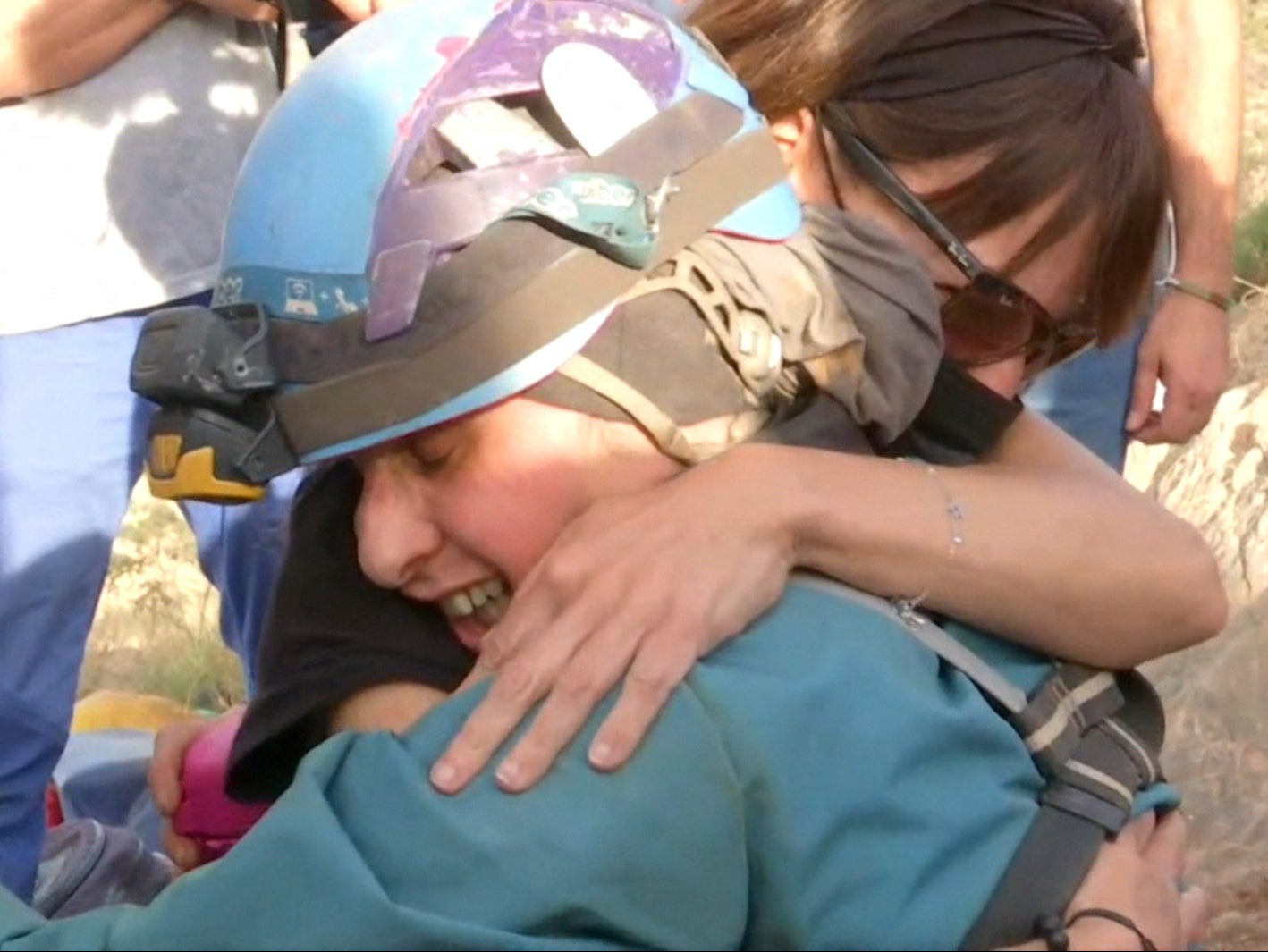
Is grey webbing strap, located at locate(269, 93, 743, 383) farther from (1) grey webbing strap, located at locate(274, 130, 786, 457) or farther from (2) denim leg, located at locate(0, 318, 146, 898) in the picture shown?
(2) denim leg, located at locate(0, 318, 146, 898)

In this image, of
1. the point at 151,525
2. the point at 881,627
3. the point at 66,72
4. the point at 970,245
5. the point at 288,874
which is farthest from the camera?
the point at 151,525

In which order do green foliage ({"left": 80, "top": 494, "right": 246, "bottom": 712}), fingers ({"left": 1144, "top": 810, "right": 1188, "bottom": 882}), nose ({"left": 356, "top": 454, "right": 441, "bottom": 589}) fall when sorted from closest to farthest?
1. nose ({"left": 356, "top": 454, "right": 441, "bottom": 589})
2. fingers ({"left": 1144, "top": 810, "right": 1188, "bottom": 882})
3. green foliage ({"left": 80, "top": 494, "right": 246, "bottom": 712})

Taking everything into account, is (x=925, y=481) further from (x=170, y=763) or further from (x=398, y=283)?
(x=170, y=763)

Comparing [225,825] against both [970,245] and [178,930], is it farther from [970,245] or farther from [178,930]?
[970,245]

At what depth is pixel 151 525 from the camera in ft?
23.6

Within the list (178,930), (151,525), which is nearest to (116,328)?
(178,930)

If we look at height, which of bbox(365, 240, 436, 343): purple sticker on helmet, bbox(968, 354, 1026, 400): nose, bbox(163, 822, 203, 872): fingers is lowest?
bbox(163, 822, 203, 872): fingers

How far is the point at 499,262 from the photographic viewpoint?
1.76 m

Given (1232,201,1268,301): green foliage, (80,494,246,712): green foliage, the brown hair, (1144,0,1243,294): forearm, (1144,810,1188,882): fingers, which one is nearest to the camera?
(1144,810,1188,882): fingers

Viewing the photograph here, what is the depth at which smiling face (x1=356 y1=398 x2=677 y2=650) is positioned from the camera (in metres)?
1.82

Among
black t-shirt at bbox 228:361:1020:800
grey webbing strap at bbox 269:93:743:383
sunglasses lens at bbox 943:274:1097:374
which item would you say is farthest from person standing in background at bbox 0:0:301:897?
grey webbing strap at bbox 269:93:743:383

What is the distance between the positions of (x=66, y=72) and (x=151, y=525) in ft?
14.2

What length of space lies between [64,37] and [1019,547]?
178 cm

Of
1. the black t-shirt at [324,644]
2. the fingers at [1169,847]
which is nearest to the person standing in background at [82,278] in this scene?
the black t-shirt at [324,644]
